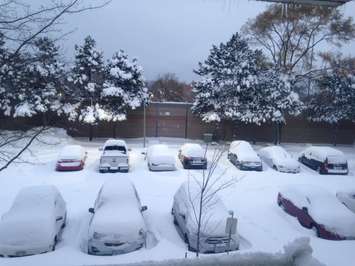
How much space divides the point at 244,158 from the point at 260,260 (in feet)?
55.9

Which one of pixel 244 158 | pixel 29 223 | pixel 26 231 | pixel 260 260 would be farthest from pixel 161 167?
pixel 260 260

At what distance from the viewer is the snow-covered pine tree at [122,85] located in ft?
80.5

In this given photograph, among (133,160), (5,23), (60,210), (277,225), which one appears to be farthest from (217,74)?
(5,23)

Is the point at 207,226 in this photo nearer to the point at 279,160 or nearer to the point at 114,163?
the point at 114,163

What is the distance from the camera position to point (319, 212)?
11.1 meters

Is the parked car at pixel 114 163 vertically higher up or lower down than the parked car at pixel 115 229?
higher up

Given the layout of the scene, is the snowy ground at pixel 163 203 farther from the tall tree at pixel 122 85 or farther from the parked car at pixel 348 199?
the tall tree at pixel 122 85

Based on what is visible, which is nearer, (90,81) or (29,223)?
(29,223)

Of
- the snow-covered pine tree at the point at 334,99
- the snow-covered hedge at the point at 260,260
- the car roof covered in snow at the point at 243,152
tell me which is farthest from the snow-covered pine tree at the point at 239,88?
the snow-covered hedge at the point at 260,260

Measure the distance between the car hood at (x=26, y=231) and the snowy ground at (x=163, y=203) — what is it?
1.36 ft

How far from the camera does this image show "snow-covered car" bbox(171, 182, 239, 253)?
941 centimetres

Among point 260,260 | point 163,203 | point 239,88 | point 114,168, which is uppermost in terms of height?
point 239,88

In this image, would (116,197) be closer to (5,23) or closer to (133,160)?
(5,23)

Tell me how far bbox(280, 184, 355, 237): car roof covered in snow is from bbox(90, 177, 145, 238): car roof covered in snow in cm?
576
